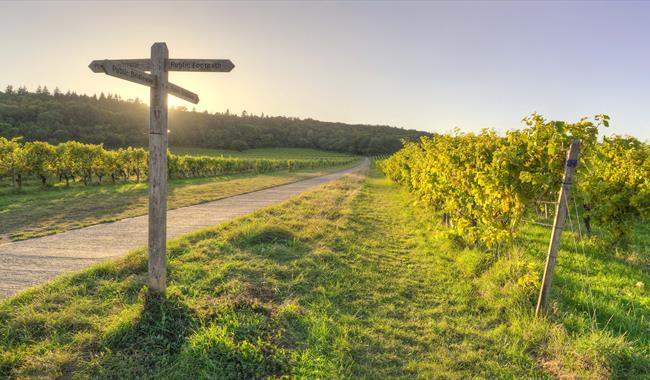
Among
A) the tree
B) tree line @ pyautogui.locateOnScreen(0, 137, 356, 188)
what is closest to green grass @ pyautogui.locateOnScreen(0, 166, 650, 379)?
the tree

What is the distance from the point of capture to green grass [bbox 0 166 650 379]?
2992 millimetres

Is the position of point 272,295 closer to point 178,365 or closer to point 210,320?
point 210,320

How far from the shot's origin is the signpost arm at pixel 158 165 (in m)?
3.55

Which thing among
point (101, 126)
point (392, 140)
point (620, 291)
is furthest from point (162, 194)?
point (392, 140)

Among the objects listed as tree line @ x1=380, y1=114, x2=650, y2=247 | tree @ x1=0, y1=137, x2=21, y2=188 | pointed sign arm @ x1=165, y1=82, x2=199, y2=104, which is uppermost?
pointed sign arm @ x1=165, y1=82, x2=199, y2=104

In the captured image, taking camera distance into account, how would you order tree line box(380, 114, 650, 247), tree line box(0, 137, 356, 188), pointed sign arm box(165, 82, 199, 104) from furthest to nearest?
tree line box(0, 137, 356, 188)
tree line box(380, 114, 650, 247)
pointed sign arm box(165, 82, 199, 104)

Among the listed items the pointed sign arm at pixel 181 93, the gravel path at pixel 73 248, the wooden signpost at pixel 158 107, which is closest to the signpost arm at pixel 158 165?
the wooden signpost at pixel 158 107

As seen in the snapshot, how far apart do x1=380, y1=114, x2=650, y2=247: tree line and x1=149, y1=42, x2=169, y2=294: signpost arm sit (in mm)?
4758

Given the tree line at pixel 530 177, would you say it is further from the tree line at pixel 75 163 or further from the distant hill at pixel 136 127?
the distant hill at pixel 136 127

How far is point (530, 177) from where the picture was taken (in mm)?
4293

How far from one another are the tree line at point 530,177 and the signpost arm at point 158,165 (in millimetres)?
4758

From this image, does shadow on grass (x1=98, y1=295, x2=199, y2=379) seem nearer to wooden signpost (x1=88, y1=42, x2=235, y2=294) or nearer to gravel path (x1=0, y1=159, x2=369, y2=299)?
wooden signpost (x1=88, y1=42, x2=235, y2=294)

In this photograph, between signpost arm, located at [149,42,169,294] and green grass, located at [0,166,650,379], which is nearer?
green grass, located at [0,166,650,379]

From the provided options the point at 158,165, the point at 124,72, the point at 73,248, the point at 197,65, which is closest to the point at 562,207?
the point at 197,65
